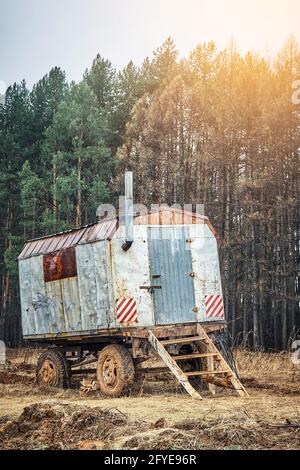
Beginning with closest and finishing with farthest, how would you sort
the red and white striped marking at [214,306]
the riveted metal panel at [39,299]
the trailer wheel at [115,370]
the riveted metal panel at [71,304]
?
the trailer wheel at [115,370]
the red and white striped marking at [214,306]
the riveted metal panel at [71,304]
the riveted metal panel at [39,299]

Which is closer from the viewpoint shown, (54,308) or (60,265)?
→ (60,265)

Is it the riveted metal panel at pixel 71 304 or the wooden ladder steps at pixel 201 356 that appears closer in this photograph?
the wooden ladder steps at pixel 201 356

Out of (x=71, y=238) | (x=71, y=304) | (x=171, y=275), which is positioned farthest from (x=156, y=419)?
(x=71, y=238)

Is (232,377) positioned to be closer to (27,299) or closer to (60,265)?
→ (60,265)

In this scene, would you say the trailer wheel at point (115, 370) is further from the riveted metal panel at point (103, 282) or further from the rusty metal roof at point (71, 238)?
the rusty metal roof at point (71, 238)

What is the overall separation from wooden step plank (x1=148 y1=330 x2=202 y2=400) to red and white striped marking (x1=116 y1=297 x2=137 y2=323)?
0.52m

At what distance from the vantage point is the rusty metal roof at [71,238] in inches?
501

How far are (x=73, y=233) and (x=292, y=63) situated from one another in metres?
13.3

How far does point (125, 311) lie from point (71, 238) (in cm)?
267

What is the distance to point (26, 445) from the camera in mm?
6926

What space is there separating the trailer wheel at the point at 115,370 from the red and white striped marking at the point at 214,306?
2156 mm

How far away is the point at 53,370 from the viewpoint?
47.6ft

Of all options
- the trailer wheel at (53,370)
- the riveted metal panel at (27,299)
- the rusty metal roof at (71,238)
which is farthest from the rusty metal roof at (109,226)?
the trailer wheel at (53,370)

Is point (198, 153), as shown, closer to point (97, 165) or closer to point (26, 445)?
point (97, 165)
